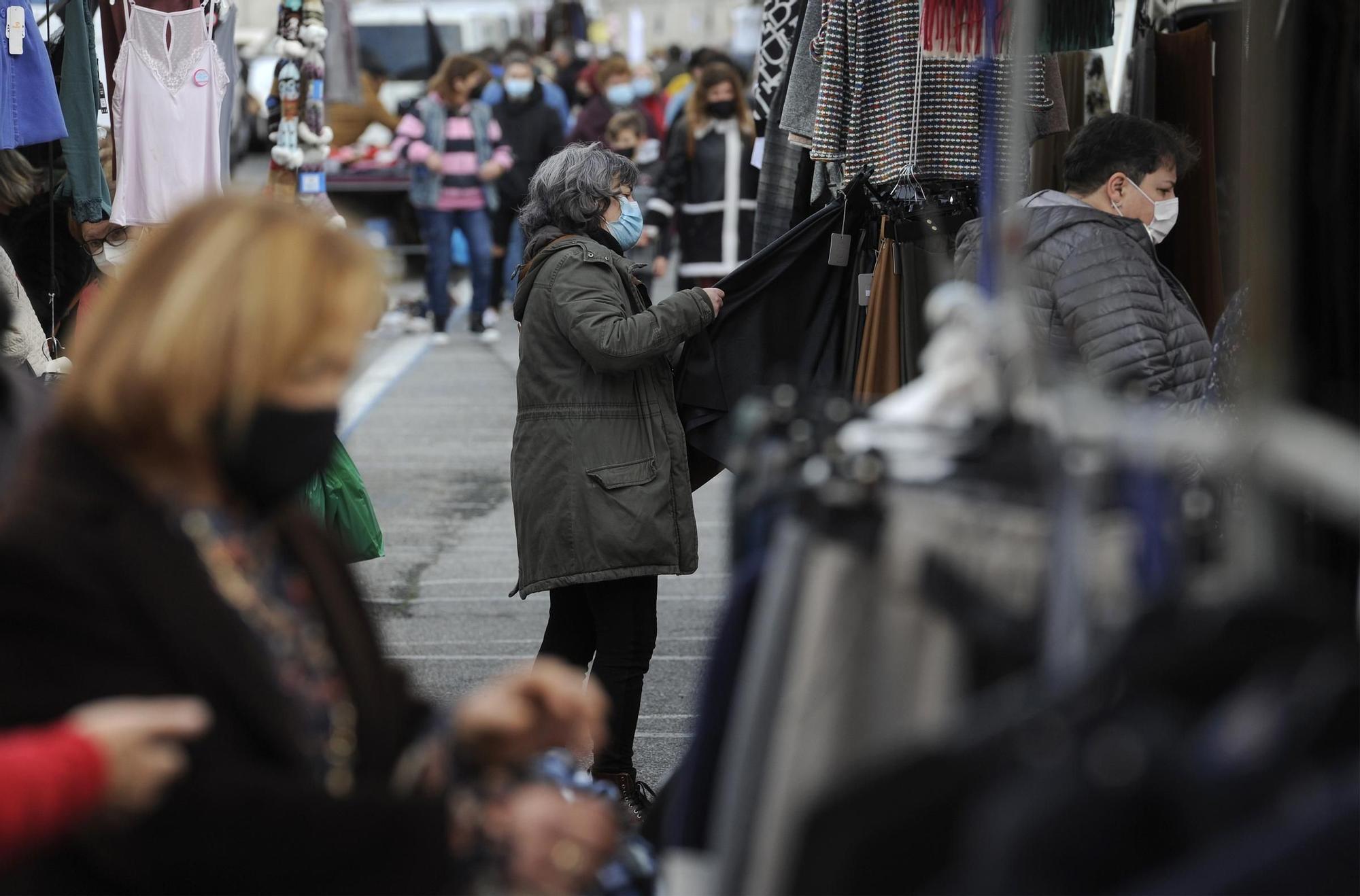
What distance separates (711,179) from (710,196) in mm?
121

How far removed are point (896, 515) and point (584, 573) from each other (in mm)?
2633

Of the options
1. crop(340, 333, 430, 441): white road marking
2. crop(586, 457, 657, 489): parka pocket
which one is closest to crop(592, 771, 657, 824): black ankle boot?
crop(586, 457, 657, 489): parka pocket

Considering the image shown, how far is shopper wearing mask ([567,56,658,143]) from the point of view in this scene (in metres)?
13.9

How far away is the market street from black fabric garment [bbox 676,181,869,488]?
3.50 ft

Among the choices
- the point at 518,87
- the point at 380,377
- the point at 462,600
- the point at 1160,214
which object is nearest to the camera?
the point at 1160,214

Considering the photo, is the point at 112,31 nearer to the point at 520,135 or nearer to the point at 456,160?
the point at 456,160

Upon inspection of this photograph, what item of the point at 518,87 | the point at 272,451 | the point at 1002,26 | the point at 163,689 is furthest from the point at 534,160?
the point at 163,689

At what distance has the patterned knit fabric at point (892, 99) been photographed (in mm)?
4391

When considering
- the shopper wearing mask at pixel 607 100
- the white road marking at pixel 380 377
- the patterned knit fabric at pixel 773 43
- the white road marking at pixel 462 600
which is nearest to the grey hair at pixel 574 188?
the patterned knit fabric at pixel 773 43

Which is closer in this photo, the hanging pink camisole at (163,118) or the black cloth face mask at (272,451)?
the black cloth face mask at (272,451)

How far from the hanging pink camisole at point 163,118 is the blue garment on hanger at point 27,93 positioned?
414 mm

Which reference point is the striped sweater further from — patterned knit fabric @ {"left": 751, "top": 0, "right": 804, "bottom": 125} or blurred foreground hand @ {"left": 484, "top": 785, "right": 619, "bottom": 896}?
blurred foreground hand @ {"left": 484, "top": 785, "right": 619, "bottom": 896}

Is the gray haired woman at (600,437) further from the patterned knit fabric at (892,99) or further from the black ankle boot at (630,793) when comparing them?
the patterned knit fabric at (892,99)

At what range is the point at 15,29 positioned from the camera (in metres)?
5.29
